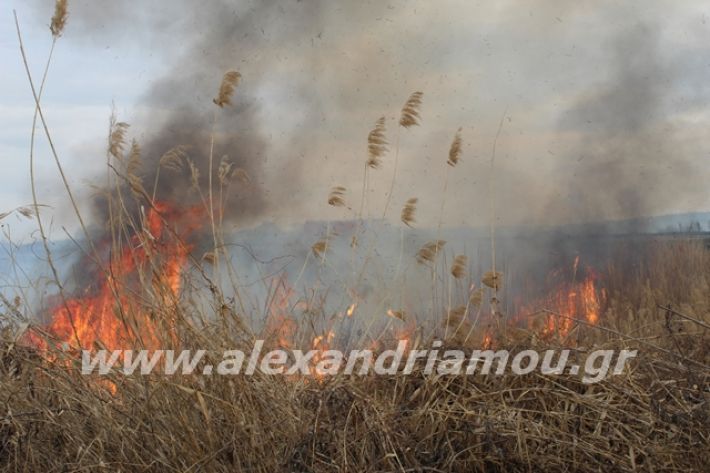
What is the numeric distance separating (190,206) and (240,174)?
11.8 ft

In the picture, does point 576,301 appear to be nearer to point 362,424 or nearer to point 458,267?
point 458,267

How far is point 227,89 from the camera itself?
408cm

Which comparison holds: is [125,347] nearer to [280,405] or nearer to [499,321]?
[280,405]

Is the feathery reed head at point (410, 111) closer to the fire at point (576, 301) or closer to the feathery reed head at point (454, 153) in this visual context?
the feathery reed head at point (454, 153)

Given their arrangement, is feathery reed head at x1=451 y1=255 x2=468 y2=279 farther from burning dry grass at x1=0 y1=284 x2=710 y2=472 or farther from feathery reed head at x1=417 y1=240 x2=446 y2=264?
burning dry grass at x1=0 y1=284 x2=710 y2=472

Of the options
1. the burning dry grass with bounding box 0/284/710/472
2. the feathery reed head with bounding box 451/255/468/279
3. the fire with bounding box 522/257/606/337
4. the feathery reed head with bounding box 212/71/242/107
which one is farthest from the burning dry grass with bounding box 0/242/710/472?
the fire with bounding box 522/257/606/337

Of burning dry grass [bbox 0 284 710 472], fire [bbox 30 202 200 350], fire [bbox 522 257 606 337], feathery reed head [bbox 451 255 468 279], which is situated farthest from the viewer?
fire [bbox 522 257 606 337]

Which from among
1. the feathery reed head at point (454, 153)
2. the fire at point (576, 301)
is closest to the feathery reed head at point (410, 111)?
the feathery reed head at point (454, 153)

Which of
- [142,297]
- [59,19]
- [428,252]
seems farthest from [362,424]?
[59,19]

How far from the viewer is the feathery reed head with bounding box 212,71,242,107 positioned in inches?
160

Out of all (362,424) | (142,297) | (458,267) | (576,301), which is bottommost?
(576,301)

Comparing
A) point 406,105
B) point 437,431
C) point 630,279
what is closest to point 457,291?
point 406,105

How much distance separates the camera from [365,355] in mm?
3896

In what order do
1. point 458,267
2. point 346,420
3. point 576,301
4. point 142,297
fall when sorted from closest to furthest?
1. point 346,420
2. point 142,297
3. point 458,267
4. point 576,301
